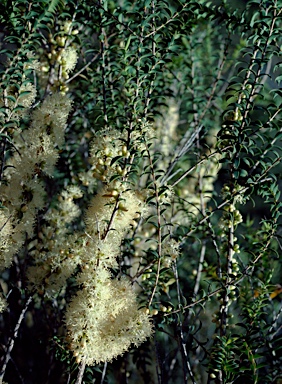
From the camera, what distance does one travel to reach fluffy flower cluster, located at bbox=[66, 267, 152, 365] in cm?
65

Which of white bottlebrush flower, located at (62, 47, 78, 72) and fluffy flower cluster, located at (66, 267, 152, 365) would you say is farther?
white bottlebrush flower, located at (62, 47, 78, 72)

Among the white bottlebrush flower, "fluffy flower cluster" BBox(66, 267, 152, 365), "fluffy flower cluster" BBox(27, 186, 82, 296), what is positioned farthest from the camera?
the white bottlebrush flower

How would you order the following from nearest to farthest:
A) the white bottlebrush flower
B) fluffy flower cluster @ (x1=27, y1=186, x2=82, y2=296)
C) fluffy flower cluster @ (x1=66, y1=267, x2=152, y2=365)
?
fluffy flower cluster @ (x1=66, y1=267, x2=152, y2=365)
fluffy flower cluster @ (x1=27, y1=186, x2=82, y2=296)
the white bottlebrush flower

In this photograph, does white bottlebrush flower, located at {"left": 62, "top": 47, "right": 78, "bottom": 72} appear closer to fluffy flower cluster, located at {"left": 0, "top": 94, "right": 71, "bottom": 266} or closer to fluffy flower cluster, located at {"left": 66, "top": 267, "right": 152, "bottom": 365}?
fluffy flower cluster, located at {"left": 0, "top": 94, "right": 71, "bottom": 266}

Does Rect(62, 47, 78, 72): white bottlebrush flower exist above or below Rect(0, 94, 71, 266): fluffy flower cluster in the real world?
above

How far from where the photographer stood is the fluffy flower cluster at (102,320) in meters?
0.65

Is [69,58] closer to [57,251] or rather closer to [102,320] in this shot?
[57,251]

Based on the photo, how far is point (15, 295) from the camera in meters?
1.00

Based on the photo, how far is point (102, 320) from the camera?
667 millimetres

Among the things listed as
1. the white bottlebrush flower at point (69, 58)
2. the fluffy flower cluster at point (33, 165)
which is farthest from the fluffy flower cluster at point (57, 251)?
the white bottlebrush flower at point (69, 58)

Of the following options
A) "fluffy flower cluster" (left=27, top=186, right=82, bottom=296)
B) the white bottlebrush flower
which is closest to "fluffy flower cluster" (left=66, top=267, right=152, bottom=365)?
"fluffy flower cluster" (left=27, top=186, right=82, bottom=296)

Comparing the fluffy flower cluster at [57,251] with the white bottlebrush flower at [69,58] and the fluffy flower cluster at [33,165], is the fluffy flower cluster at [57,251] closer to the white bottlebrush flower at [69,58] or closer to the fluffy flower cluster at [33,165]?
the fluffy flower cluster at [33,165]

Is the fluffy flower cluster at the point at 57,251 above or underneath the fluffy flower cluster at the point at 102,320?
above

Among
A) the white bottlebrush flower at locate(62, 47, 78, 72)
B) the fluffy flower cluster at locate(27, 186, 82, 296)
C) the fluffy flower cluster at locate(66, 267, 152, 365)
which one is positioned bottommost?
the fluffy flower cluster at locate(66, 267, 152, 365)
